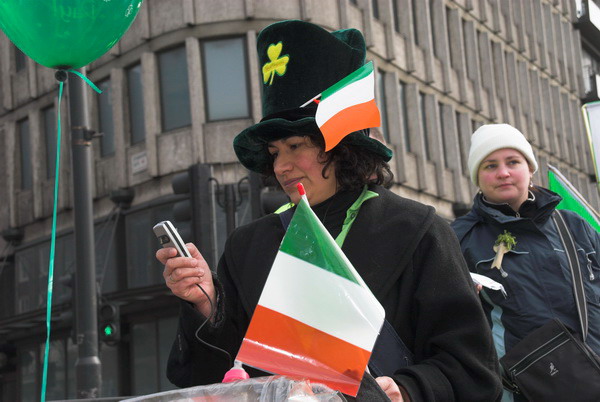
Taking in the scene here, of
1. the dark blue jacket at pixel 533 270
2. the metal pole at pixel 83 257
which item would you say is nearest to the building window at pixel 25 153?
the metal pole at pixel 83 257

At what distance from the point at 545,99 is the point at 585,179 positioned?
5.40m

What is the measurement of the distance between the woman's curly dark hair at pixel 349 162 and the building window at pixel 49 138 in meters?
20.2

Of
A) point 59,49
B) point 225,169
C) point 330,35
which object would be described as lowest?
point 330,35

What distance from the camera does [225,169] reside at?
18.5 meters

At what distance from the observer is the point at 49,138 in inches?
888

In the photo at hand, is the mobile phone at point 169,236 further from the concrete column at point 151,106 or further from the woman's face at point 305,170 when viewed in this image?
the concrete column at point 151,106

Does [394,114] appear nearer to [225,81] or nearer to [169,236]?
[225,81]

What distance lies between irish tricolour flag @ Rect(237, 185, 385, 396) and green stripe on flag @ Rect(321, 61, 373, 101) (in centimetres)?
71

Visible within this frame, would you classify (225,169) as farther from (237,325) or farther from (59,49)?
(237,325)

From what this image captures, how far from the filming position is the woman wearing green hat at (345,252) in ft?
8.15

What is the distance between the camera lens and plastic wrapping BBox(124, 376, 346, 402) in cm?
187

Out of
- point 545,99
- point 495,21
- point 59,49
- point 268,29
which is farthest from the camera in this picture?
point 545,99

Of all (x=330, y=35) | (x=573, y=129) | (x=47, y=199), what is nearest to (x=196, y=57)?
(x=47, y=199)

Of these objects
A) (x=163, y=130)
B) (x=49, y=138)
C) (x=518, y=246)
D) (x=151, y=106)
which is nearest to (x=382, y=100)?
(x=163, y=130)
